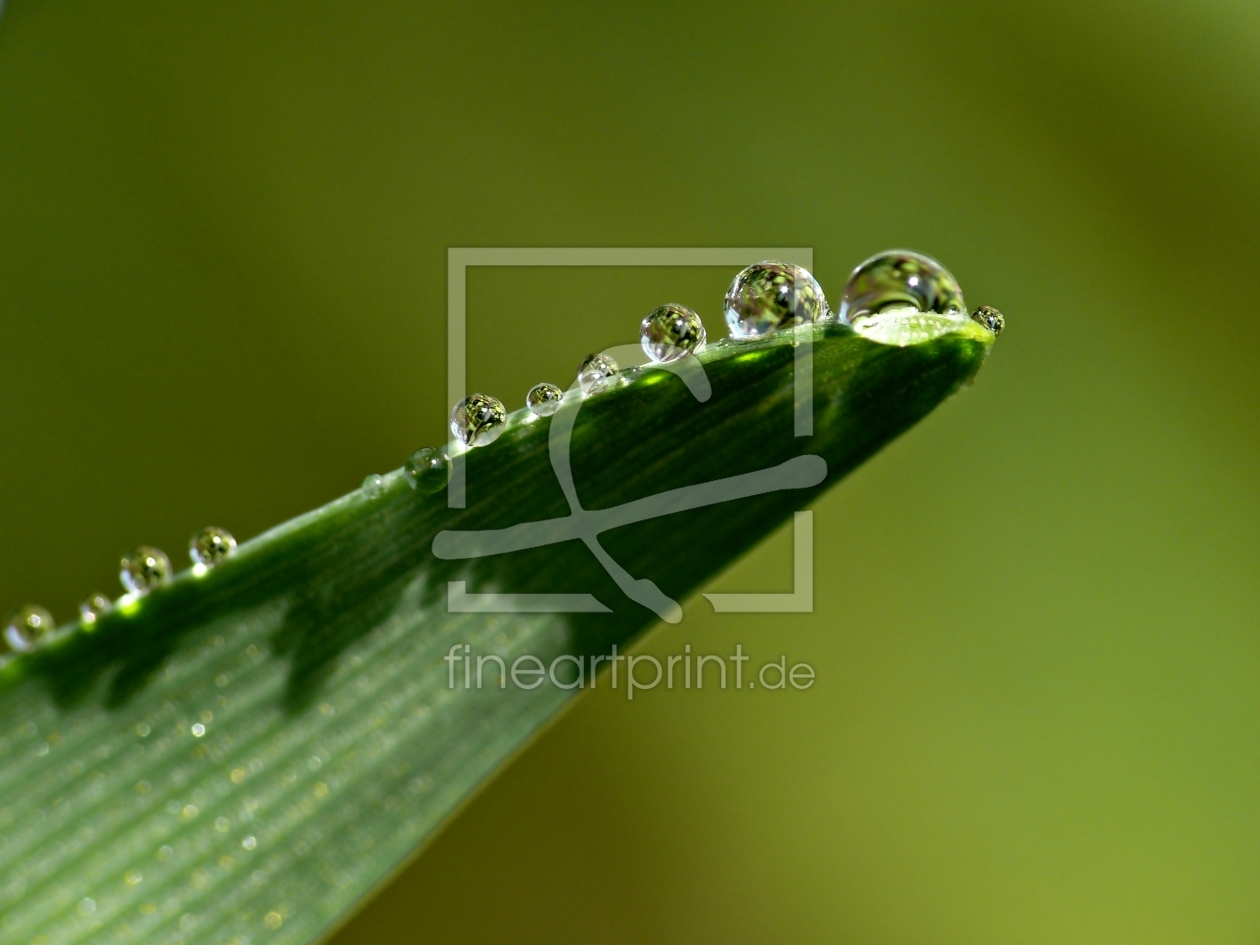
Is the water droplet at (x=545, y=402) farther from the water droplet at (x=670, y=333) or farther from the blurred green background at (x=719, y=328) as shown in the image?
the blurred green background at (x=719, y=328)

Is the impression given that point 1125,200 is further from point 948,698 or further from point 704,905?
point 704,905

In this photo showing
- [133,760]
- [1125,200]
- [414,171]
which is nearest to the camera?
[133,760]

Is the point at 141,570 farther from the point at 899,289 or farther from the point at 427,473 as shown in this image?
the point at 899,289

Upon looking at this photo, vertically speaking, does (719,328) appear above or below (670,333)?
above

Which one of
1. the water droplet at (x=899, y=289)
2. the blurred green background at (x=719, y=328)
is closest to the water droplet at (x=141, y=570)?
the water droplet at (x=899, y=289)

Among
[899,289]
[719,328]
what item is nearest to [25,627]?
[899,289]

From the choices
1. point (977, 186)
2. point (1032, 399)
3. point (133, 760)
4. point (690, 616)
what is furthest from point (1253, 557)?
point (133, 760)
